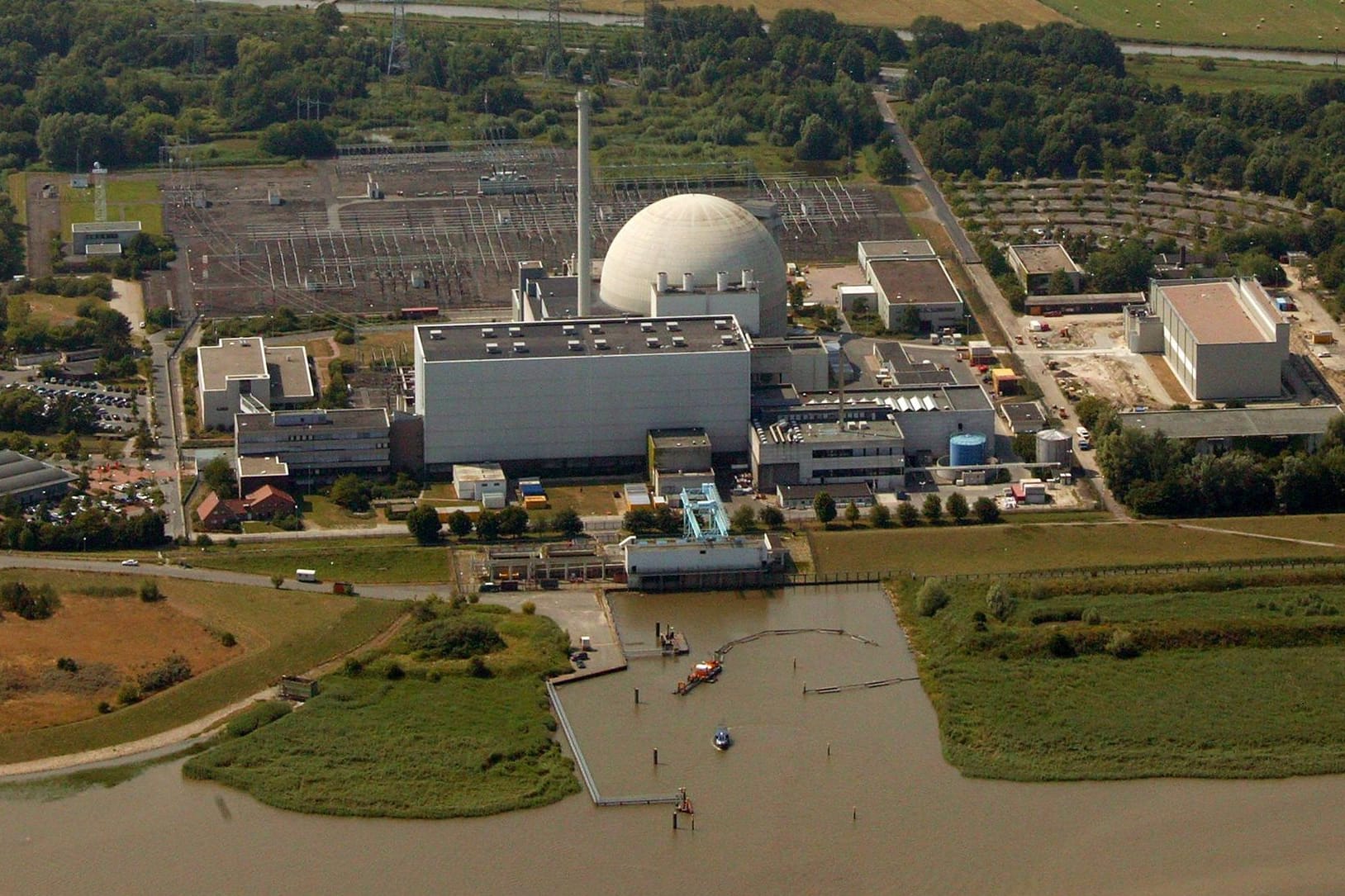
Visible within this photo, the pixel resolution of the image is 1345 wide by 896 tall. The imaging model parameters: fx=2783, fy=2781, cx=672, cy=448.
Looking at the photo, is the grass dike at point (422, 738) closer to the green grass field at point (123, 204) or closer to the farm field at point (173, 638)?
the farm field at point (173, 638)

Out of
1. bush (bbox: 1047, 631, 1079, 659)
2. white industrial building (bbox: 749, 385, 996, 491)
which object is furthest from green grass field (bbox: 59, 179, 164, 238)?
bush (bbox: 1047, 631, 1079, 659)

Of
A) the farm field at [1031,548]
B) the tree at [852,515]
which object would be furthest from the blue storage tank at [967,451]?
the tree at [852,515]

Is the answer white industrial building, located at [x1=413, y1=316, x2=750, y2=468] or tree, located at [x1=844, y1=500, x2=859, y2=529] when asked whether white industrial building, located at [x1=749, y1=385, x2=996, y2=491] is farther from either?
tree, located at [x1=844, y1=500, x2=859, y2=529]

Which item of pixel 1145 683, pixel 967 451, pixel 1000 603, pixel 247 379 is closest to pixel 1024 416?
pixel 967 451

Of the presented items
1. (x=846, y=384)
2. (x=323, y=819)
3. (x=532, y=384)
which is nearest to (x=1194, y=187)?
(x=846, y=384)

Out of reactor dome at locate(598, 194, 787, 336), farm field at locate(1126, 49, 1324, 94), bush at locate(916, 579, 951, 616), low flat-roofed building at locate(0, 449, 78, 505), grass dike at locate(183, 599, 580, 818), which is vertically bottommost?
grass dike at locate(183, 599, 580, 818)

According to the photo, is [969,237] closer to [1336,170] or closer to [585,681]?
[1336,170]
